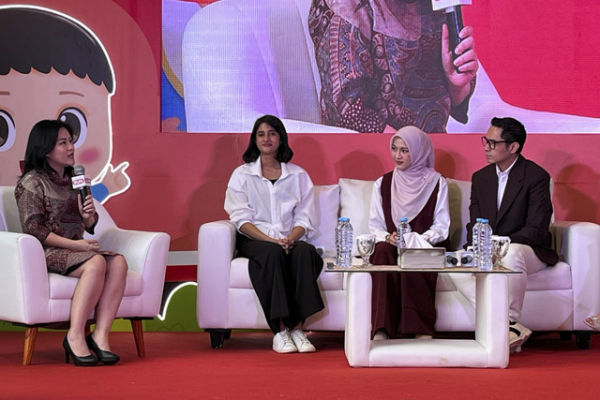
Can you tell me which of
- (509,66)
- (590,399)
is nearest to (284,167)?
(509,66)

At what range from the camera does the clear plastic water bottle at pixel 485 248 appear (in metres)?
3.77

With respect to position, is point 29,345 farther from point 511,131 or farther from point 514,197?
point 511,131

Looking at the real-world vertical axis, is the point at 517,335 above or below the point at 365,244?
below

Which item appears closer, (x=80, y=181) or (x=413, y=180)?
(x=80, y=181)

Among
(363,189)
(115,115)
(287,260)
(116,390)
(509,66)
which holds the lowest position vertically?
(116,390)

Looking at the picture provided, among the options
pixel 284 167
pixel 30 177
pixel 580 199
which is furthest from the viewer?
pixel 580 199

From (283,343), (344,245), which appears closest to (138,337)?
(283,343)

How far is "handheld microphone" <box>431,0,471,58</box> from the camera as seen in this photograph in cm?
534

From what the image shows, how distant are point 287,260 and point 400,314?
62 centimetres

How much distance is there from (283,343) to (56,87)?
7.24ft

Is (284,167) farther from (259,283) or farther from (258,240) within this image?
(259,283)

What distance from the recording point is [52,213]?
4.05m

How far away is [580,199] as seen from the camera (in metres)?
5.29

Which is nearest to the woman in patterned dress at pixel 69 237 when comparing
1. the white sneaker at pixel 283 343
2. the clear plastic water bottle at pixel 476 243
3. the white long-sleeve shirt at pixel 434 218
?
the white sneaker at pixel 283 343
